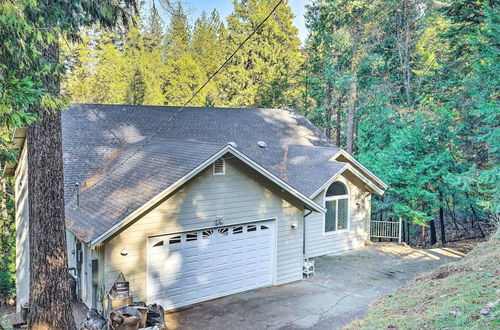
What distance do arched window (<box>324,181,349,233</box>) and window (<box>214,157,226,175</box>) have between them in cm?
601

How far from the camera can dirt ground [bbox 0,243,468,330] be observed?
27.8 feet

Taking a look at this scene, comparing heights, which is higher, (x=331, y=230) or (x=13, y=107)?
(x=13, y=107)

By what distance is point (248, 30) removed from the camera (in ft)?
100

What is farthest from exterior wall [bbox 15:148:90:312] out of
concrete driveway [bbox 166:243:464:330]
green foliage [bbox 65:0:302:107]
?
green foliage [bbox 65:0:302:107]

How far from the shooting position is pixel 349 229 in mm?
15250

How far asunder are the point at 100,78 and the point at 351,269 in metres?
24.5

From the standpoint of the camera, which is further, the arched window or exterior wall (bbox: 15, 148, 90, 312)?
the arched window

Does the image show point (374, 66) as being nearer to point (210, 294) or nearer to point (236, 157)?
point (236, 157)

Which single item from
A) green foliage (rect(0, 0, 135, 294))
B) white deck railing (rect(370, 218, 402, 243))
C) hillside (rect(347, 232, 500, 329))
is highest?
green foliage (rect(0, 0, 135, 294))

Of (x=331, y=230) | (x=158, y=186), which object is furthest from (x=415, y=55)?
(x=158, y=186)

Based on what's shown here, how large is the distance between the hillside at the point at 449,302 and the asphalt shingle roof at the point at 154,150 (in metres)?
5.19

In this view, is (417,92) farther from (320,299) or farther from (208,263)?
(208,263)

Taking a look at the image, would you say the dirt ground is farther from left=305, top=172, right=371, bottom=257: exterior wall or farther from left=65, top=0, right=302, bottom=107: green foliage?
left=65, top=0, right=302, bottom=107: green foliage

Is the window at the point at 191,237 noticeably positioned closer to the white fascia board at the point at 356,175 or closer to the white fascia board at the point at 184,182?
the white fascia board at the point at 184,182
